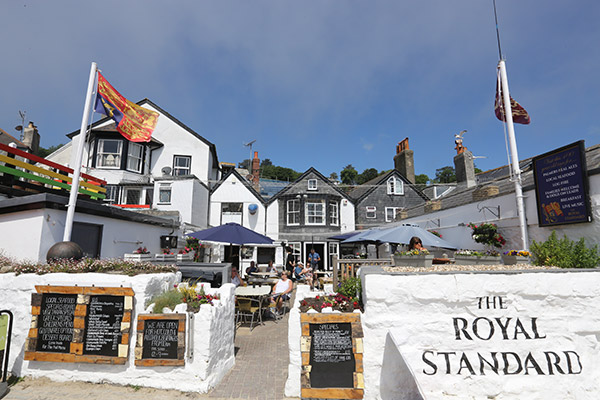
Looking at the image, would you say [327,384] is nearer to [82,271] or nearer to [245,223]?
[82,271]

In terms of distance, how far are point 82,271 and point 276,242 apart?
16178 mm

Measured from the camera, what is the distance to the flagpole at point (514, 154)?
8.70 m

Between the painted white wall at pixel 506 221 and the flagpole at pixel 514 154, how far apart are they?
1.14ft

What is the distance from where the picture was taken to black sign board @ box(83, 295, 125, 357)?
191 inches

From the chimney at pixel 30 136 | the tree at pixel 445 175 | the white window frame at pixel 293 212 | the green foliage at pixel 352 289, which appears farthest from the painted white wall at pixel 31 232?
the tree at pixel 445 175

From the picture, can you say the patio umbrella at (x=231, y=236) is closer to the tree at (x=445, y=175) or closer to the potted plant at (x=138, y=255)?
the potted plant at (x=138, y=255)

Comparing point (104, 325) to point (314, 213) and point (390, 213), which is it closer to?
point (314, 213)

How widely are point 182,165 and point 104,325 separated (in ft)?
61.6

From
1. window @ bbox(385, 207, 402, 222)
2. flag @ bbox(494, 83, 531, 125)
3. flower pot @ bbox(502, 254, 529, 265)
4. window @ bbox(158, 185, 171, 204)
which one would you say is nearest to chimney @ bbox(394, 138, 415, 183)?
window @ bbox(385, 207, 402, 222)

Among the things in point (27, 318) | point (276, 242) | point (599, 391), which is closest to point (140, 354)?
point (27, 318)

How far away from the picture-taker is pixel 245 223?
21625 millimetres

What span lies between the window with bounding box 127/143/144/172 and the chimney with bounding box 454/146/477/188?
20.3 m

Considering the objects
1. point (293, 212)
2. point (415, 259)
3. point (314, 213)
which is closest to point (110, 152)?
point (293, 212)

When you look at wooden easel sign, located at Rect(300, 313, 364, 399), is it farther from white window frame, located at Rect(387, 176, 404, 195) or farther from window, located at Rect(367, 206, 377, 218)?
white window frame, located at Rect(387, 176, 404, 195)
